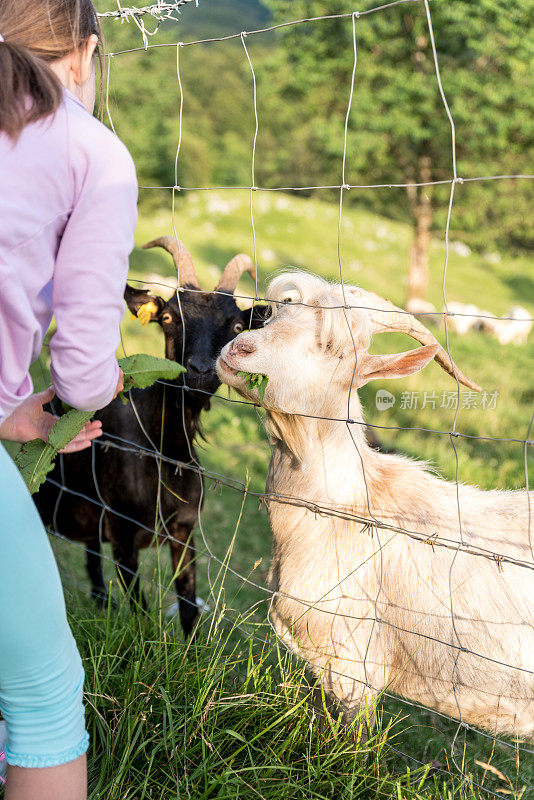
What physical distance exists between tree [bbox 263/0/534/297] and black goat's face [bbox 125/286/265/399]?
1046 cm

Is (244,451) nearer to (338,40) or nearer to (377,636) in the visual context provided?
(377,636)

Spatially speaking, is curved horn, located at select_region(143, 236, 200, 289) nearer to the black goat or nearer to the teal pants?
the black goat

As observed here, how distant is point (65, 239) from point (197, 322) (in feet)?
6.19

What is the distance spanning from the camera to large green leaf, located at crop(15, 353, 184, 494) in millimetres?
2041

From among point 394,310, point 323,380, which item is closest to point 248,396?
point 323,380

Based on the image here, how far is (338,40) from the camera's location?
48.8 feet

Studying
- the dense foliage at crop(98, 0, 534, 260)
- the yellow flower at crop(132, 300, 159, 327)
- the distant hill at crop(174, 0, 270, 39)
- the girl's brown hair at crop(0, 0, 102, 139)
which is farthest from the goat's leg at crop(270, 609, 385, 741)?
the distant hill at crop(174, 0, 270, 39)

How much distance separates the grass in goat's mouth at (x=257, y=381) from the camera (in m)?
2.22

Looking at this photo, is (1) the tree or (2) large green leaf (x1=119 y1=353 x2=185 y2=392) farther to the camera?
(1) the tree

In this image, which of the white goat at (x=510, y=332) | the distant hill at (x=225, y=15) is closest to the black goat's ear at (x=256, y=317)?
the white goat at (x=510, y=332)

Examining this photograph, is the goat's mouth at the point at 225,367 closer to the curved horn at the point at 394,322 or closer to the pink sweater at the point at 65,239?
the curved horn at the point at 394,322

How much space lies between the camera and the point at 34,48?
5.29ft

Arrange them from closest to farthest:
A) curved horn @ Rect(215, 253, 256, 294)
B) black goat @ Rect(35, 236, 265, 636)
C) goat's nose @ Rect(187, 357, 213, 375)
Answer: goat's nose @ Rect(187, 357, 213, 375)
black goat @ Rect(35, 236, 265, 636)
curved horn @ Rect(215, 253, 256, 294)

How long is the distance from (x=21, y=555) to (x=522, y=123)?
14411 mm
